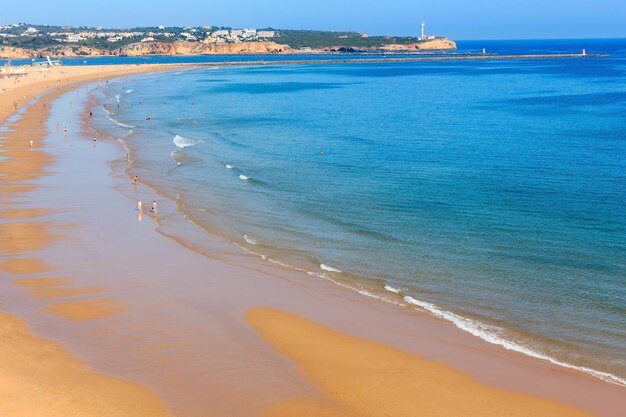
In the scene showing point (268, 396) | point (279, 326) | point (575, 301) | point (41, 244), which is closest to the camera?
point (268, 396)

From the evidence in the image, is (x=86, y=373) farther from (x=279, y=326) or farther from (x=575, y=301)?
(x=575, y=301)

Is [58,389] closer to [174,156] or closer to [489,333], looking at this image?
→ [489,333]

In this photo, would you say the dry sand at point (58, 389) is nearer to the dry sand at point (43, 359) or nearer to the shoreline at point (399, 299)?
the dry sand at point (43, 359)

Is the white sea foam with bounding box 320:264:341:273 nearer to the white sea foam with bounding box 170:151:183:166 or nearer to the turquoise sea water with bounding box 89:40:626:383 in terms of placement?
the turquoise sea water with bounding box 89:40:626:383

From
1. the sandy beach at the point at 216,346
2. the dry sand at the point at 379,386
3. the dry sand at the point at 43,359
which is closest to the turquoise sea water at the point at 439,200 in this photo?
the sandy beach at the point at 216,346

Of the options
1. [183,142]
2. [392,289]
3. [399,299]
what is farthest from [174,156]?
[399,299]

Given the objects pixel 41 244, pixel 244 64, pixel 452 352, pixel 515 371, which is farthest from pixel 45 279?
pixel 244 64
